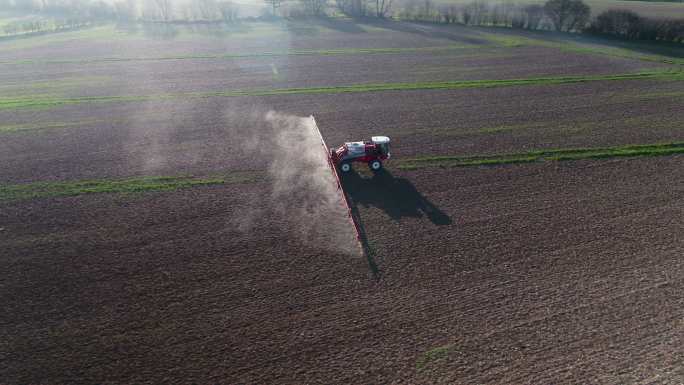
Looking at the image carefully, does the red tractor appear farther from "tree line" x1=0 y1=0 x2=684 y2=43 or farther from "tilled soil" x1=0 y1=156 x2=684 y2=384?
"tree line" x1=0 y1=0 x2=684 y2=43

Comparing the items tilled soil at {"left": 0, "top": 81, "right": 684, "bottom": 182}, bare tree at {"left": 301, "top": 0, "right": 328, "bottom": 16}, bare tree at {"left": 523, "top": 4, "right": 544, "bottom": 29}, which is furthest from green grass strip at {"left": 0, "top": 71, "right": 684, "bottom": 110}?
bare tree at {"left": 301, "top": 0, "right": 328, "bottom": 16}

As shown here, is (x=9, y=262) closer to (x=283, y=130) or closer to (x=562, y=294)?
(x=283, y=130)

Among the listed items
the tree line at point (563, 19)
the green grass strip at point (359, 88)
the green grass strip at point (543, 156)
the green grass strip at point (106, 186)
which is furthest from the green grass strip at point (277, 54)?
the green grass strip at point (106, 186)

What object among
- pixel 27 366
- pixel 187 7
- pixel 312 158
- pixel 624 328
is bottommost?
pixel 27 366

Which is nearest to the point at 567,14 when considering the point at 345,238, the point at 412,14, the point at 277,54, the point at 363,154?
the point at 412,14

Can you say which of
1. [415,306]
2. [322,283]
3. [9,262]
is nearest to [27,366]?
[9,262]

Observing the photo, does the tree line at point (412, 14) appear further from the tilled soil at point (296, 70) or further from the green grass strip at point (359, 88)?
the green grass strip at point (359, 88)
